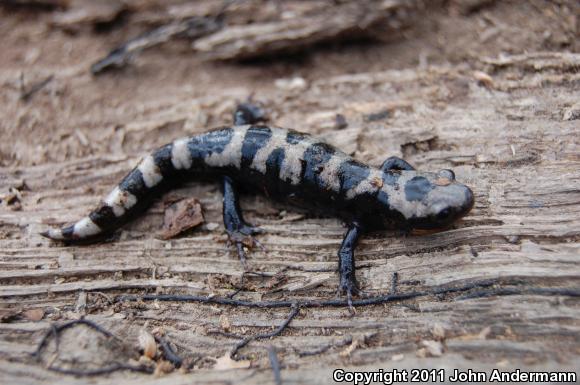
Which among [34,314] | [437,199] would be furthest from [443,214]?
[34,314]

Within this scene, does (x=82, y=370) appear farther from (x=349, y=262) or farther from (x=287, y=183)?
(x=287, y=183)

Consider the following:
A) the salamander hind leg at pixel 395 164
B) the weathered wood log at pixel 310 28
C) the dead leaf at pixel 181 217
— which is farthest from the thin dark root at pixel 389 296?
the weathered wood log at pixel 310 28

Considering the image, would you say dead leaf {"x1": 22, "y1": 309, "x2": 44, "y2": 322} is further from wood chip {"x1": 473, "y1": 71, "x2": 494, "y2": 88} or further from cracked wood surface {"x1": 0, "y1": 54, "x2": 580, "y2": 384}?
wood chip {"x1": 473, "y1": 71, "x2": 494, "y2": 88}

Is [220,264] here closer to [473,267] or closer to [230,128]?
[230,128]

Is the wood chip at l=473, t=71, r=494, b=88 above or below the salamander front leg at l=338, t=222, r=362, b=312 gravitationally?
above

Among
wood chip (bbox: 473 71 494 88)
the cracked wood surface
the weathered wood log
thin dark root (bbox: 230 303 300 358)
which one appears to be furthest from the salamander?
wood chip (bbox: 473 71 494 88)

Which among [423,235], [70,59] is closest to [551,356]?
[423,235]
